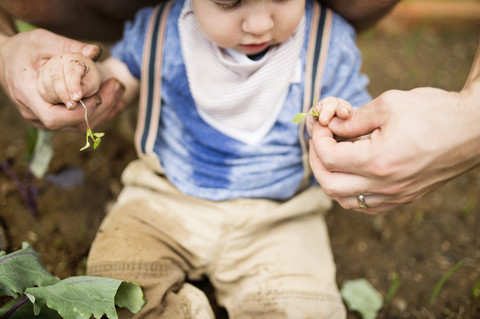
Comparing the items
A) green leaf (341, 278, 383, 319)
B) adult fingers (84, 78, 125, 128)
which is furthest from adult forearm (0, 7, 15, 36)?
green leaf (341, 278, 383, 319)

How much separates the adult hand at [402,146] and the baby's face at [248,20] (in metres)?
0.27

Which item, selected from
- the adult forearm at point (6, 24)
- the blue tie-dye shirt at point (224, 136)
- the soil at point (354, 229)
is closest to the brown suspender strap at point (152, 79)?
the blue tie-dye shirt at point (224, 136)

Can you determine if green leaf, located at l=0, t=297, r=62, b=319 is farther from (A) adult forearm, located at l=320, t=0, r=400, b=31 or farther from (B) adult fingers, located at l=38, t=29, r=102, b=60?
(A) adult forearm, located at l=320, t=0, r=400, b=31

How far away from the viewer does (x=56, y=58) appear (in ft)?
3.28

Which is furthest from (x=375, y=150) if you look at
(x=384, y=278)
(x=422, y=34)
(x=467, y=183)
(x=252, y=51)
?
(x=422, y=34)

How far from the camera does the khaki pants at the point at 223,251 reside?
1.21 m

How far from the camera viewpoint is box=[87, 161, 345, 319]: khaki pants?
3.96 feet

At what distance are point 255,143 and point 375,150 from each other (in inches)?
18.6

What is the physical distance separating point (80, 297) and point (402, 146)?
0.78 m

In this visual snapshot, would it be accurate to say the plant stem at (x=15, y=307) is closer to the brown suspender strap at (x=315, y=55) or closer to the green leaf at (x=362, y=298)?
the brown suspender strap at (x=315, y=55)

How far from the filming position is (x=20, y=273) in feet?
3.36

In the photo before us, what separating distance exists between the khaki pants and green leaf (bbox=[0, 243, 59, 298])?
0.52 feet

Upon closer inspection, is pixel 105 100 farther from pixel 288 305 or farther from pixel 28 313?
pixel 288 305

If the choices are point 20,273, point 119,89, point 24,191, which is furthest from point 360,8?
point 24,191
